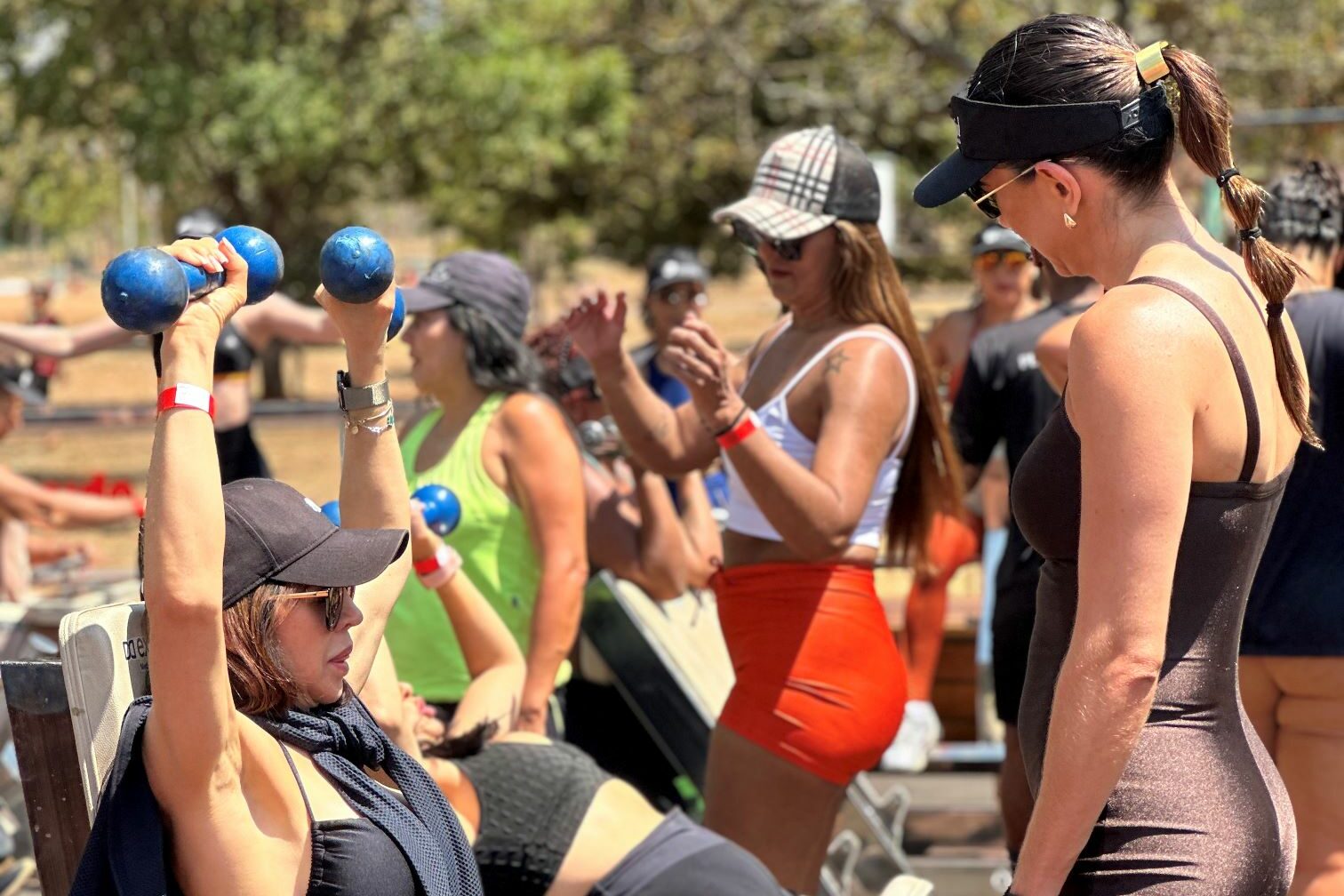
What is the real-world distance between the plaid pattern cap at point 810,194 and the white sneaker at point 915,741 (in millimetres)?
2261

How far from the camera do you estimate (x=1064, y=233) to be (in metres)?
2.07

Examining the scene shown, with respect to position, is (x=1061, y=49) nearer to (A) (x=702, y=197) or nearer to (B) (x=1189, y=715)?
(B) (x=1189, y=715)

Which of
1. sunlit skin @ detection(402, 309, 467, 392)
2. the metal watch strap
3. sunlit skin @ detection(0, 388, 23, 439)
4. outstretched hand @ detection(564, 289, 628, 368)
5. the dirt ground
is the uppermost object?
the metal watch strap

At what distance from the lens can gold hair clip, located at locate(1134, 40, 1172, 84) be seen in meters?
2.01

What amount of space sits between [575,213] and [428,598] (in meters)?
25.9

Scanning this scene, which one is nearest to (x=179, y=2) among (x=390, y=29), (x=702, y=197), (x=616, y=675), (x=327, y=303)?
(x=390, y=29)

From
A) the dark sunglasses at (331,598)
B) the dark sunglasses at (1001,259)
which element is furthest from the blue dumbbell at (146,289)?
the dark sunglasses at (1001,259)

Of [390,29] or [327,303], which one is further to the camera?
[390,29]

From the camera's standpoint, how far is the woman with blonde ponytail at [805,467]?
9.94 ft

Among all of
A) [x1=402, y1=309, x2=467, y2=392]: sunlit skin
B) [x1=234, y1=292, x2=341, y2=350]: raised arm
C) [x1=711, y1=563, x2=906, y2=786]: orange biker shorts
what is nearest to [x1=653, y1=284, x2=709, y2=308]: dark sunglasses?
[x1=234, y1=292, x2=341, y2=350]: raised arm

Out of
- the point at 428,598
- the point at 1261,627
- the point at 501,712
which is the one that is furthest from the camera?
the point at 428,598

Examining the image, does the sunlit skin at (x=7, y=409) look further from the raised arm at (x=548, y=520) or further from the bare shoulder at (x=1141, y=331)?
the bare shoulder at (x=1141, y=331)

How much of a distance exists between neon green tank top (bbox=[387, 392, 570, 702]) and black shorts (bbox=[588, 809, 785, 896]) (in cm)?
77

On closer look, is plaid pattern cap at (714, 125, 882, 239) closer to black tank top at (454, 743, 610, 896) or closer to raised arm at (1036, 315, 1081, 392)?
raised arm at (1036, 315, 1081, 392)
